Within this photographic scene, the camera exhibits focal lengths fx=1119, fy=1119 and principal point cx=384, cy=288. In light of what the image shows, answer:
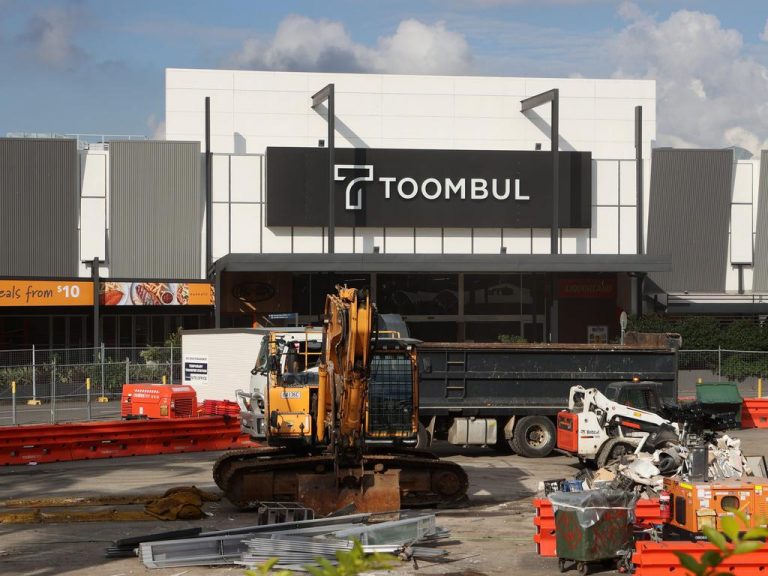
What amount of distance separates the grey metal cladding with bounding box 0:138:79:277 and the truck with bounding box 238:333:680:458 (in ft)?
91.4

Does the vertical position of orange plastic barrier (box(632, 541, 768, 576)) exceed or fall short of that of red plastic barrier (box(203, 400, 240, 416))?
it exceeds it

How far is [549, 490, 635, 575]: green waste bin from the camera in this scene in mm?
13594

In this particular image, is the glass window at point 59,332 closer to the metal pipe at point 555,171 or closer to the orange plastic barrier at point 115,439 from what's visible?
the metal pipe at point 555,171

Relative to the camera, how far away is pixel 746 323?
46.2 m

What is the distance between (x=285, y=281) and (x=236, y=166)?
5.62 meters

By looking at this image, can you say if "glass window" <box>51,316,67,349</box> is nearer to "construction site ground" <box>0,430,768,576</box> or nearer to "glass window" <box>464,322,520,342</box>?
"glass window" <box>464,322,520,342</box>

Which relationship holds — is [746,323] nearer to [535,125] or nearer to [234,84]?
[535,125]

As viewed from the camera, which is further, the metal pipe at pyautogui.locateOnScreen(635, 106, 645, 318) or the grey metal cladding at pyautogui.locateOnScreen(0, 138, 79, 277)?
the metal pipe at pyautogui.locateOnScreen(635, 106, 645, 318)

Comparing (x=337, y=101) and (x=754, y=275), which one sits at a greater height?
(x=337, y=101)

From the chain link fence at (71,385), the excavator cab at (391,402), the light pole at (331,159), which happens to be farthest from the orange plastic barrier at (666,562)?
the light pole at (331,159)

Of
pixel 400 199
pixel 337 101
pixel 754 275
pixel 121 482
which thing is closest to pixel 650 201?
pixel 754 275

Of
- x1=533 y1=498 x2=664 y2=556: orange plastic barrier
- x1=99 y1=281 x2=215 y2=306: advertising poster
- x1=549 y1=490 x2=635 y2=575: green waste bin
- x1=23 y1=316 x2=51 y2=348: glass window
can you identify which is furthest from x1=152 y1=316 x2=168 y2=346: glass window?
x1=549 y1=490 x2=635 y2=575: green waste bin

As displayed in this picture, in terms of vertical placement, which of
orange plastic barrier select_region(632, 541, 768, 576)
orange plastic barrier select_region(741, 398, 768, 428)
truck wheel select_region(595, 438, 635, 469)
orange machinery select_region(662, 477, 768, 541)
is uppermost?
orange machinery select_region(662, 477, 768, 541)

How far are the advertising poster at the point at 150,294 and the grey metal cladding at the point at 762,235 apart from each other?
25331mm
